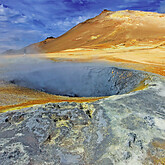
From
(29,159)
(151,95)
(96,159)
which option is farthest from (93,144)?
(151,95)

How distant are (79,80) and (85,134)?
26.7 feet

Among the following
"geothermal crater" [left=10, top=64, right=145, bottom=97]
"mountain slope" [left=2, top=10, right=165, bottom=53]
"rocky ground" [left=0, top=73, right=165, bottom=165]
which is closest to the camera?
"rocky ground" [left=0, top=73, right=165, bottom=165]

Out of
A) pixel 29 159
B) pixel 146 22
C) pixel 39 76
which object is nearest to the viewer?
pixel 29 159

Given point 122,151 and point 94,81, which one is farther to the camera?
point 94,81

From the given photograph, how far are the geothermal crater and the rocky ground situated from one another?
5209 mm

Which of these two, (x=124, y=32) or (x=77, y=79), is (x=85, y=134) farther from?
(x=124, y=32)

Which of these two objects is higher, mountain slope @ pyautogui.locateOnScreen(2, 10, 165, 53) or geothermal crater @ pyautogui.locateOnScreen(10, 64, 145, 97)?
mountain slope @ pyautogui.locateOnScreen(2, 10, 165, 53)

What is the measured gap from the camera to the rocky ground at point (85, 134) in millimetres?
2590

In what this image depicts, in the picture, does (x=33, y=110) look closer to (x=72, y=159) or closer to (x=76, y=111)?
(x=76, y=111)

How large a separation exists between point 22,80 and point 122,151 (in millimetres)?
7864

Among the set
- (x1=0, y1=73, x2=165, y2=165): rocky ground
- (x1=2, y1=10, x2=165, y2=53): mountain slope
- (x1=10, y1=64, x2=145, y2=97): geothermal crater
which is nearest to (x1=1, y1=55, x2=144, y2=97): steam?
(x1=10, y1=64, x2=145, y2=97): geothermal crater

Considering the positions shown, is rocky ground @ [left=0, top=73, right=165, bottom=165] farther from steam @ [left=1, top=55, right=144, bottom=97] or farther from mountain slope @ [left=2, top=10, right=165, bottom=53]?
mountain slope @ [left=2, top=10, right=165, bottom=53]

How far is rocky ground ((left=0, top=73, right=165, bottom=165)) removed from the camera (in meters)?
2.59

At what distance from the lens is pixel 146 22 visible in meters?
43.6
